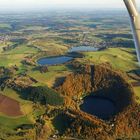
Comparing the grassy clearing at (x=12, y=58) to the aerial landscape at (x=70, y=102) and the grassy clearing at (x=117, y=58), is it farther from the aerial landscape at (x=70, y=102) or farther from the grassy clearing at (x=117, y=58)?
the grassy clearing at (x=117, y=58)

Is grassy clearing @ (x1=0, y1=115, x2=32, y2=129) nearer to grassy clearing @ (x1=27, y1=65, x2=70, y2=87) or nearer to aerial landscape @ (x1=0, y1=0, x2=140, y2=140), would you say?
aerial landscape @ (x1=0, y1=0, x2=140, y2=140)

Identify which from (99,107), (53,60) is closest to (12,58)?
(53,60)

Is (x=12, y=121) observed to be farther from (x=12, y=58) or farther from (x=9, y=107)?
(x=12, y=58)

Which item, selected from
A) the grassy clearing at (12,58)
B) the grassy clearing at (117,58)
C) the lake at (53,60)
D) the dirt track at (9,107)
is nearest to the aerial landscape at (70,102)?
the dirt track at (9,107)

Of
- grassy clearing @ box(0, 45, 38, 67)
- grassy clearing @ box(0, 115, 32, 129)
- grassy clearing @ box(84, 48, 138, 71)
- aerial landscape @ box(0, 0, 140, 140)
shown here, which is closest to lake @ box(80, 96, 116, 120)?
aerial landscape @ box(0, 0, 140, 140)

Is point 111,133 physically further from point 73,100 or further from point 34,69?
point 34,69

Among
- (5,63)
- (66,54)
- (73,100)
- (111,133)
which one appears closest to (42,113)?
(73,100)
